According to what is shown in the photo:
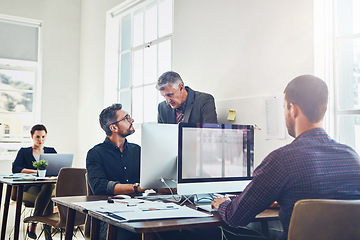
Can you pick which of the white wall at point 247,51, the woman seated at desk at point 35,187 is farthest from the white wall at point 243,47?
the woman seated at desk at point 35,187

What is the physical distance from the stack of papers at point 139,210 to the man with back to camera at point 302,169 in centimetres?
25

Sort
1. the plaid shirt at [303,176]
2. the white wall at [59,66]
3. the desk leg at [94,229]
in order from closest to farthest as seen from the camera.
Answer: the plaid shirt at [303,176] < the desk leg at [94,229] < the white wall at [59,66]

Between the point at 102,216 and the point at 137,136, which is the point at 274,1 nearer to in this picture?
the point at 102,216

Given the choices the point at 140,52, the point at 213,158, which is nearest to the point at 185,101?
the point at 213,158

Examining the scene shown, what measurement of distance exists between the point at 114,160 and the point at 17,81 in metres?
3.83

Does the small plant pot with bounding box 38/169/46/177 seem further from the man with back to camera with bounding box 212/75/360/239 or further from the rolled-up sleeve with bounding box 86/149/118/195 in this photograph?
the man with back to camera with bounding box 212/75/360/239

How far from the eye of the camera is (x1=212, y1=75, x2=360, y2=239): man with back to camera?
1.58 metres

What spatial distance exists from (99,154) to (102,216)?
99 centimetres

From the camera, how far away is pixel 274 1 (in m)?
2.98

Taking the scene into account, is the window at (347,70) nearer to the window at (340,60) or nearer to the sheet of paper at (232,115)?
the window at (340,60)

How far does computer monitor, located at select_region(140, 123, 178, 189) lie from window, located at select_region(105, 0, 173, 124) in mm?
2282

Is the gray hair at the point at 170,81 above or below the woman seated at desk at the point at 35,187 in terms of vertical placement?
above

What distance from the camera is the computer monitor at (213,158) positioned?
217 cm

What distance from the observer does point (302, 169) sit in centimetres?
157
